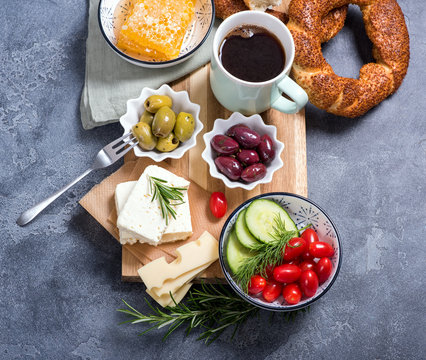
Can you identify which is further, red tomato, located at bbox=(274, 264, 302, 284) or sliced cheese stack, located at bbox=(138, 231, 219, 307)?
sliced cheese stack, located at bbox=(138, 231, 219, 307)

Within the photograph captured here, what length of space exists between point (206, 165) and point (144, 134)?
0.31 m

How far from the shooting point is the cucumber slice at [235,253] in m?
1.80

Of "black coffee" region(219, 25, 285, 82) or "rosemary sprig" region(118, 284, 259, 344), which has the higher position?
"black coffee" region(219, 25, 285, 82)

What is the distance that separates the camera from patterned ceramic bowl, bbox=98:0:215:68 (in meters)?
1.97

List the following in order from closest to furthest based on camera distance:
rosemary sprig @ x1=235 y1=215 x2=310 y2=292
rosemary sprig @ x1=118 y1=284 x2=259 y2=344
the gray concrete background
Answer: rosemary sprig @ x1=235 y1=215 x2=310 y2=292 < rosemary sprig @ x1=118 y1=284 x2=259 y2=344 < the gray concrete background

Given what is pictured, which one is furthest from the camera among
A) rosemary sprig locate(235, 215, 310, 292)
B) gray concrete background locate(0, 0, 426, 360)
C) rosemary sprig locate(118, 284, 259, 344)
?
gray concrete background locate(0, 0, 426, 360)

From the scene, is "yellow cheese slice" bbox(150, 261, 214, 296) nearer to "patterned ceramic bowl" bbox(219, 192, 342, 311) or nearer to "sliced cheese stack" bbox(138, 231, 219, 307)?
"sliced cheese stack" bbox(138, 231, 219, 307)

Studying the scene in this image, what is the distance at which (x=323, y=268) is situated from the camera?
1779mm

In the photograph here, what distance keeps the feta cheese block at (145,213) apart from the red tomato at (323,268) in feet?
1.82

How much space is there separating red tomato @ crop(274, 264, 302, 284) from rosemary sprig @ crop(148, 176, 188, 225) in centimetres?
47

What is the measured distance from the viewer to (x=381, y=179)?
7.27 ft

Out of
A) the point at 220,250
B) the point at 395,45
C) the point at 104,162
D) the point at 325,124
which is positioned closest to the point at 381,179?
the point at 325,124

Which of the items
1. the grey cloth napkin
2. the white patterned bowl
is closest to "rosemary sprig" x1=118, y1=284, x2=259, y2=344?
the white patterned bowl

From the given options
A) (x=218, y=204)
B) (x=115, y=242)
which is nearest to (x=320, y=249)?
(x=218, y=204)
